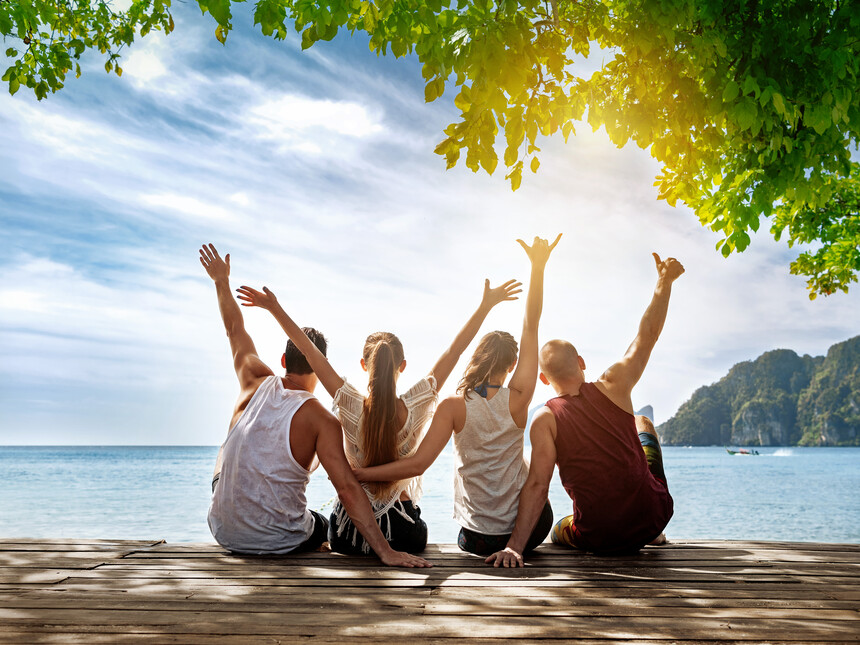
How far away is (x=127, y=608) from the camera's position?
2.84m

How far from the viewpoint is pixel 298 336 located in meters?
4.15

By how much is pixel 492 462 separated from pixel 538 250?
1.59 m

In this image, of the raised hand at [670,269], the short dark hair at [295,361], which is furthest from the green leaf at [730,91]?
the short dark hair at [295,361]

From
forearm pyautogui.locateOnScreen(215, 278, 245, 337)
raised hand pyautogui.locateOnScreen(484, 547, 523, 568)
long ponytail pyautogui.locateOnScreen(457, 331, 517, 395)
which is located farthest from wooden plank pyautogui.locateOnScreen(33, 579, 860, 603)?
forearm pyautogui.locateOnScreen(215, 278, 245, 337)

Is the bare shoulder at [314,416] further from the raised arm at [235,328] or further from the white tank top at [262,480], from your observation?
the raised arm at [235,328]

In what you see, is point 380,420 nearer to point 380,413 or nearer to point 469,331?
point 380,413

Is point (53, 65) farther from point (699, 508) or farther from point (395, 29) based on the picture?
point (699, 508)

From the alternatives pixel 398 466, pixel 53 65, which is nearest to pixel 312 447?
pixel 398 466

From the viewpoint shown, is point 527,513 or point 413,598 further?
point 527,513

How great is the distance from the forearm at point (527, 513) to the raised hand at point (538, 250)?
63.8 inches

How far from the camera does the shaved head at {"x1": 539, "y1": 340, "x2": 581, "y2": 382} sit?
4172 millimetres

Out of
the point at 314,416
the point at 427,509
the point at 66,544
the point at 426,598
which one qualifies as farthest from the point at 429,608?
the point at 427,509

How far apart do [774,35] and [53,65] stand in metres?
7.36

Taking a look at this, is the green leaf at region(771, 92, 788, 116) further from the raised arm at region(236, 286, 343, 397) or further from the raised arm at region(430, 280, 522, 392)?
the raised arm at region(236, 286, 343, 397)
